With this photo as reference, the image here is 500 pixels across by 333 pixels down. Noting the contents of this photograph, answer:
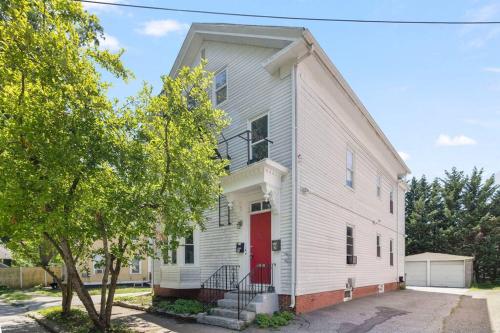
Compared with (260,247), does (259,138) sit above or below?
above

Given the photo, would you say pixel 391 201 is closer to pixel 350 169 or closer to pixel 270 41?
pixel 350 169

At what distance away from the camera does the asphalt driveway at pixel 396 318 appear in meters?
9.00

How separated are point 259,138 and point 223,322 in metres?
5.49

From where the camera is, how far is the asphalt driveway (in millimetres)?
8999

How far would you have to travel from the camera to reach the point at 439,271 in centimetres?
2647

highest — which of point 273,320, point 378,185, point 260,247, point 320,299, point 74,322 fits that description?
point 378,185

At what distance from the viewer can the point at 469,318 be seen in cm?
1075

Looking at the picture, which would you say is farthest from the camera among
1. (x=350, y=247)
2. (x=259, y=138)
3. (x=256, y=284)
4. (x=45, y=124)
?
(x=350, y=247)

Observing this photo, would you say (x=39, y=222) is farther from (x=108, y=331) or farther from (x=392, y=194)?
(x=392, y=194)

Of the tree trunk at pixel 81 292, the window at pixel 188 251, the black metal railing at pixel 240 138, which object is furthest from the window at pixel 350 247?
the tree trunk at pixel 81 292

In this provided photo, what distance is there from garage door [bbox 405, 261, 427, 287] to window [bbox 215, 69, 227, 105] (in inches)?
818

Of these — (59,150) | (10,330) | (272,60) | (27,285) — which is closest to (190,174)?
(59,150)

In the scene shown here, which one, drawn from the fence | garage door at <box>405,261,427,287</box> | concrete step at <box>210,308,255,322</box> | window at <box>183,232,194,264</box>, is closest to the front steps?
concrete step at <box>210,308,255,322</box>

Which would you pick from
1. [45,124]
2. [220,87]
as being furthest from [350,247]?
[45,124]
